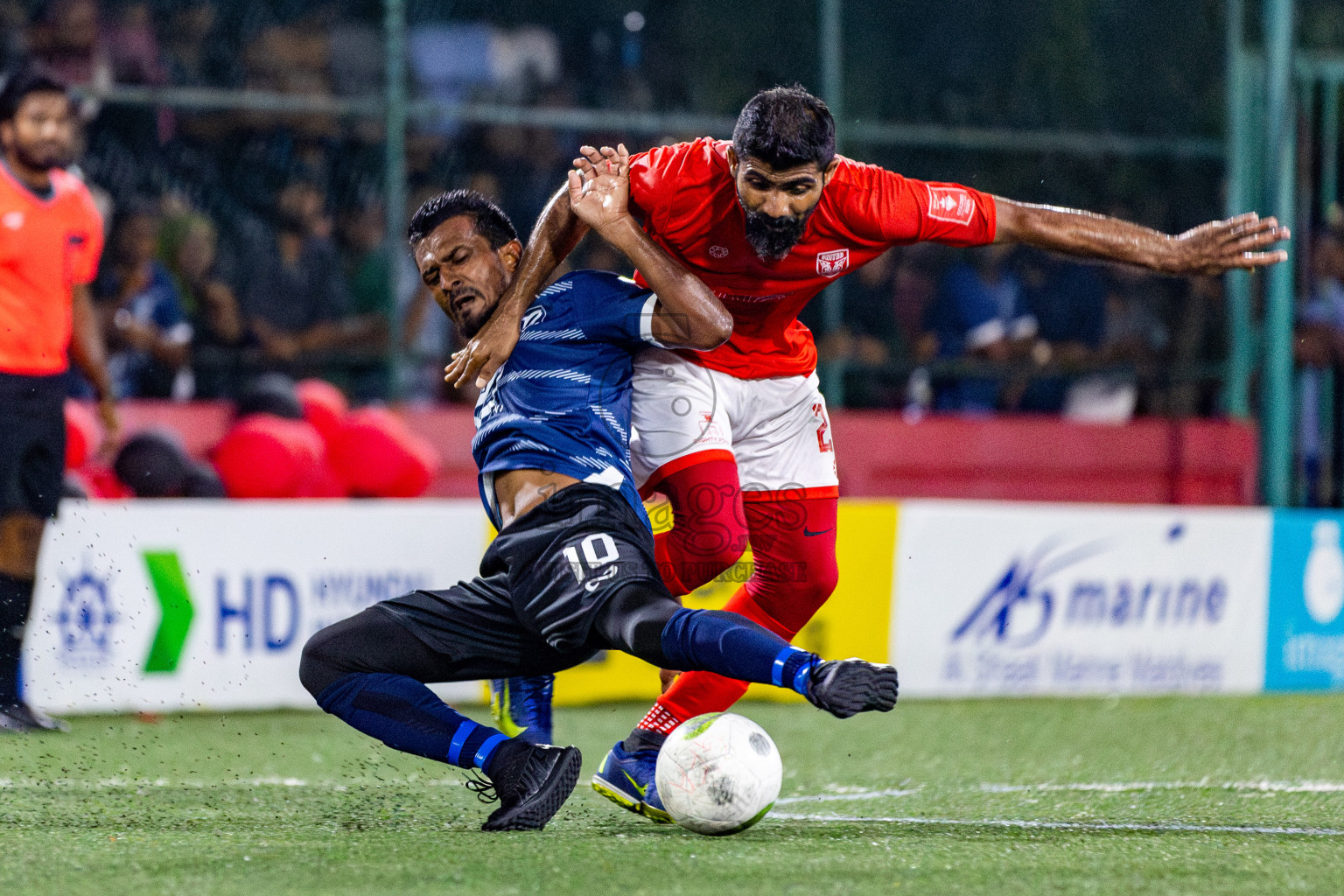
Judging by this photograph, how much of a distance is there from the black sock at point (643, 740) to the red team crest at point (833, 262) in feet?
4.37

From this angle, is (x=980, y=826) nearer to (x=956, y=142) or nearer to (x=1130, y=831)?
(x=1130, y=831)

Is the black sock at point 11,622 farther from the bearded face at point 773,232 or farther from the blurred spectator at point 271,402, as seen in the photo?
the bearded face at point 773,232

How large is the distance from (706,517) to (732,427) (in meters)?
0.32

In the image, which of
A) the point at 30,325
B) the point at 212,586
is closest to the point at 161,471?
the point at 212,586

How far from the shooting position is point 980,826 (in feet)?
14.4

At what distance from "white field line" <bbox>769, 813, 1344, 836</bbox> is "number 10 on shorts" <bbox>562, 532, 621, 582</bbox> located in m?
0.97

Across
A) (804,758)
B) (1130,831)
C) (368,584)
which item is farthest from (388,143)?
(1130,831)

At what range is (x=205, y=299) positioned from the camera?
30.7 ft

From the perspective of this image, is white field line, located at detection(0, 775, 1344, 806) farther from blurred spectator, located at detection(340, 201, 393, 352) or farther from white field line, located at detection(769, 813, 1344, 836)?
blurred spectator, located at detection(340, 201, 393, 352)

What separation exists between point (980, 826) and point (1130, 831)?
363mm

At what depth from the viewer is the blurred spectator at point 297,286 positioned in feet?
31.1

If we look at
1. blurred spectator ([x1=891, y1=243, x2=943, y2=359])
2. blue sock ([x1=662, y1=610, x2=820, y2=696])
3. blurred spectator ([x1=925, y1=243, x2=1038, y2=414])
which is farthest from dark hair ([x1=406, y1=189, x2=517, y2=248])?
blurred spectator ([x1=925, y1=243, x2=1038, y2=414])

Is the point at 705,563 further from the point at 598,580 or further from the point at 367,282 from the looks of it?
the point at 367,282

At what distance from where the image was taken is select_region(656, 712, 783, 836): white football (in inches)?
156
